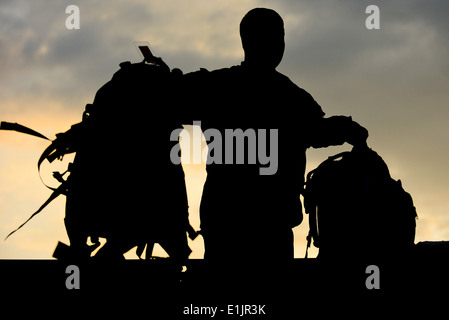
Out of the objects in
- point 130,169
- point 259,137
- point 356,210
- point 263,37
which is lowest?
point 356,210

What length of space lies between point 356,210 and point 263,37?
1.51 meters

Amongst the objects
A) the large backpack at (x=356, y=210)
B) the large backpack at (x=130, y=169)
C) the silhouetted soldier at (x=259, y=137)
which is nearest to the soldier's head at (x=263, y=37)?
the silhouetted soldier at (x=259, y=137)

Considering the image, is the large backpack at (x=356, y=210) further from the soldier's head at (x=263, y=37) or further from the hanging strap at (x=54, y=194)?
the hanging strap at (x=54, y=194)

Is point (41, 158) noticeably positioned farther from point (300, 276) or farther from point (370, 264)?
point (370, 264)

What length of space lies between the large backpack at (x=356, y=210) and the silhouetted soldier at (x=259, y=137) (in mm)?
334

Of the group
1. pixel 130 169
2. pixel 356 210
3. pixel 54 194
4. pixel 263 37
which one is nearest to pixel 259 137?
pixel 263 37

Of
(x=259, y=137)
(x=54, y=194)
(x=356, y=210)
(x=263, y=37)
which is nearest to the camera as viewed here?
(x=259, y=137)

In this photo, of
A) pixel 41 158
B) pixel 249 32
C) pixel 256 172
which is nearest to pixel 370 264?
pixel 256 172

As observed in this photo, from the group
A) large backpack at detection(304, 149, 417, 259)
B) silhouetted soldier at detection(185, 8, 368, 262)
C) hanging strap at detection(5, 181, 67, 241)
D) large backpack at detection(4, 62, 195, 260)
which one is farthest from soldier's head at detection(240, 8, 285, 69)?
hanging strap at detection(5, 181, 67, 241)

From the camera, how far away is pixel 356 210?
4906mm

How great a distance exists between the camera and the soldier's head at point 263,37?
Answer: 14.7ft

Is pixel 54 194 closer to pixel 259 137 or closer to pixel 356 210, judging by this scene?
pixel 259 137
